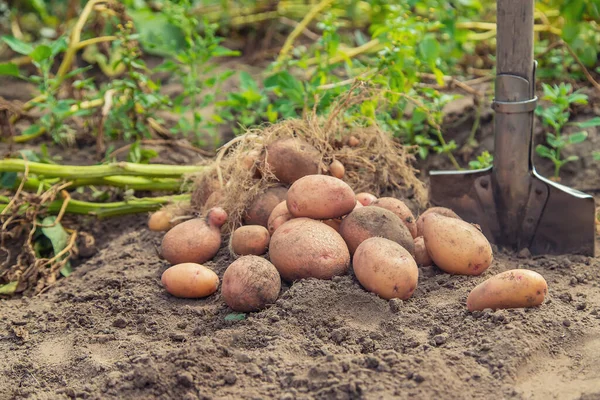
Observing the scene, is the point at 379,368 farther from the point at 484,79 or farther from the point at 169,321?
the point at 484,79

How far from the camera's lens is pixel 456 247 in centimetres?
Result: 234

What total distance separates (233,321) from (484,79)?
2301mm

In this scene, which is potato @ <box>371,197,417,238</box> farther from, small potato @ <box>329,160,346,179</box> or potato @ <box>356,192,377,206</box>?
small potato @ <box>329,160,346,179</box>

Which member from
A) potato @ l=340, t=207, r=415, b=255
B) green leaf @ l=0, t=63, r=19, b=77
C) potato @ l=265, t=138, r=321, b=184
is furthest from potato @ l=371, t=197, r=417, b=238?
green leaf @ l=0, t=63, r=19, b=77

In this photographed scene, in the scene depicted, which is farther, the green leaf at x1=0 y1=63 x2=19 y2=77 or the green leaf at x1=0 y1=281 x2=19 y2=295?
the green leaf at x1=0 y1=63 x2=19 y2=77

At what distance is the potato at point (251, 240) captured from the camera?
2.47 m

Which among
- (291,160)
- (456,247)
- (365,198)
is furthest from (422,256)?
(291,160)

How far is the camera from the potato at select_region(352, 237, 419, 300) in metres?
2.18

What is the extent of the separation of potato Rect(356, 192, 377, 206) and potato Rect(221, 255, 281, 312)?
21.3 inches

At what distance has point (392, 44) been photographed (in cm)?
316

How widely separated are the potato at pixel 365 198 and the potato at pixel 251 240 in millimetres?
382

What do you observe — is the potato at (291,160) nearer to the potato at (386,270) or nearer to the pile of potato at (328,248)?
the pile of potato at (328,248)

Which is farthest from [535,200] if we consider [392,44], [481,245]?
[392,44]

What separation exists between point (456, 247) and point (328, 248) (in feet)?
1.37
